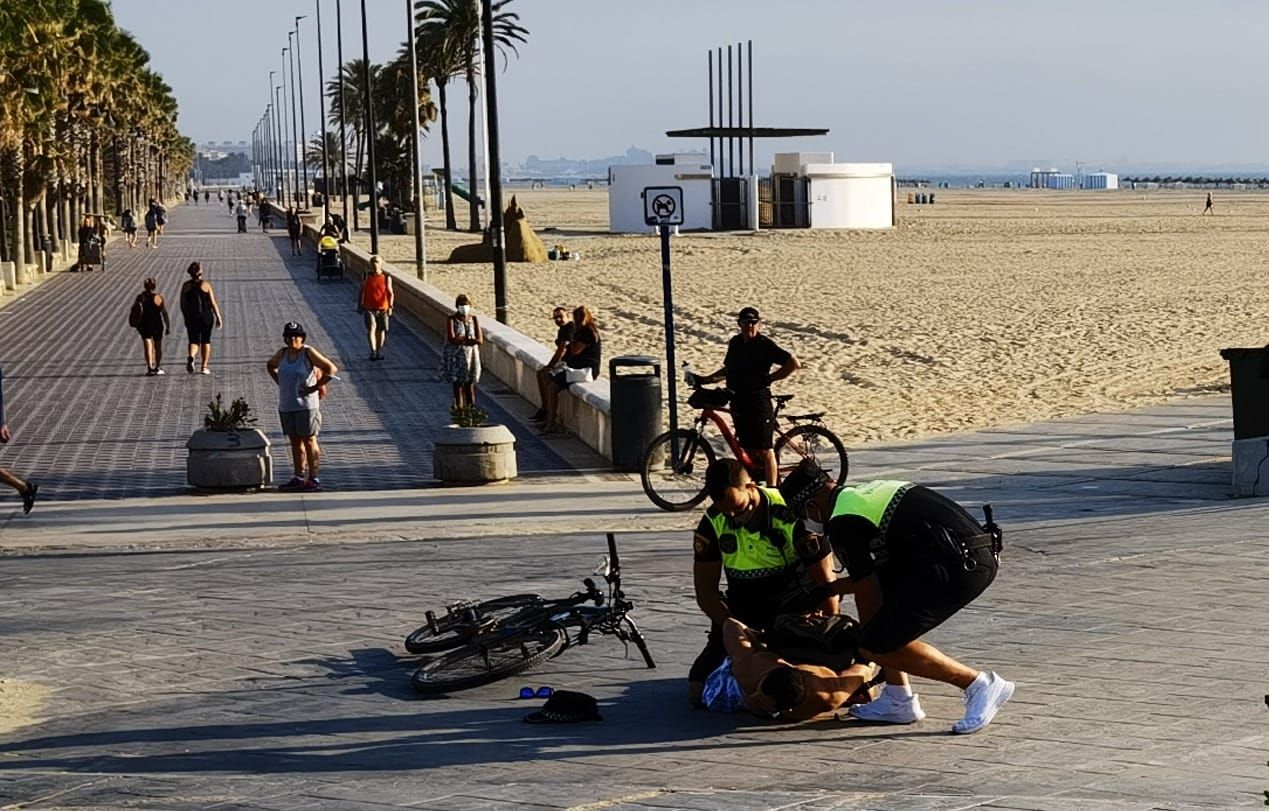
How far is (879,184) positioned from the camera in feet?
274

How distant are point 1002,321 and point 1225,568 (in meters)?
24.0

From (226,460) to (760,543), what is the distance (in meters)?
9.42

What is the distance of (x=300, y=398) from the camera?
18.1m

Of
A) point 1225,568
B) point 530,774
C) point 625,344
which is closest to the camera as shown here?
point 530,774

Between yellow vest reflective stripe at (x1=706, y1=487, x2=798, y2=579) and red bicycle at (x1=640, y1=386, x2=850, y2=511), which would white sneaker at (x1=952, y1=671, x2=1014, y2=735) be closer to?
yellow vest reflective stripe at (x1=706, y1=487, x2=798, y2=579)

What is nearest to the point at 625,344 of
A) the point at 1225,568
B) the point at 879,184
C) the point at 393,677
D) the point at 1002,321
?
the point at 1002,321

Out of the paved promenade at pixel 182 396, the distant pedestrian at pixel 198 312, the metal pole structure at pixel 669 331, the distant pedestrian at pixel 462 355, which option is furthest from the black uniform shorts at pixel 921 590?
the distant pedestrian at pixel 198 312

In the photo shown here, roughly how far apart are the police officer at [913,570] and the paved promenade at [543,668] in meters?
0.28

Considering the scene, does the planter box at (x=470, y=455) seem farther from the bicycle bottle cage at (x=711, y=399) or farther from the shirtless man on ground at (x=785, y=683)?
the shirtless man on ground at (x=785, y=683)

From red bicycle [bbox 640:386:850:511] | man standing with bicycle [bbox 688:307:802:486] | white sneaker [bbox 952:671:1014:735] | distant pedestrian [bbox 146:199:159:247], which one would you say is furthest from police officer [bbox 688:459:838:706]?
distant pedestrian [bbox 146:199:159:247]

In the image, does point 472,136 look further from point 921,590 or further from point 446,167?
point 921,590

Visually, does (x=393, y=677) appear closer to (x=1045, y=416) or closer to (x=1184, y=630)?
(x=1184, y=630)

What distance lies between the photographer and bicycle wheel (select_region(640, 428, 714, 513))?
16.6 metres

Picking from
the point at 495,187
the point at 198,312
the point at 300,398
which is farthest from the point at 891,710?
the point at 495,187
